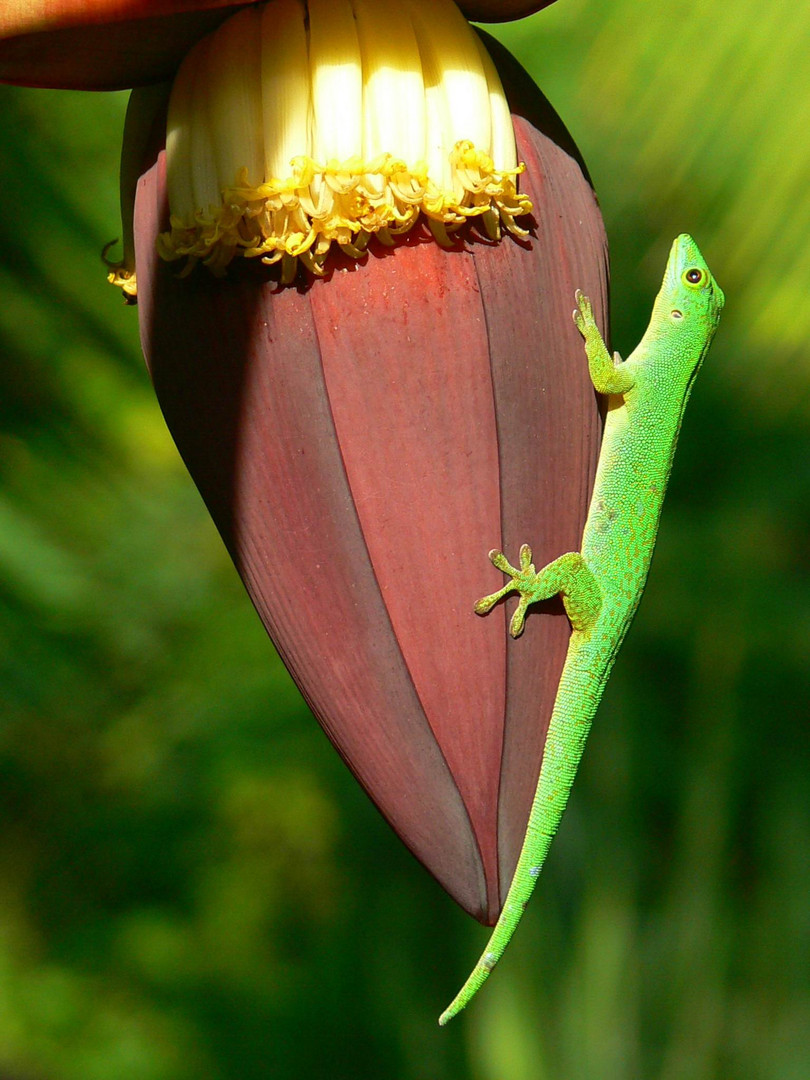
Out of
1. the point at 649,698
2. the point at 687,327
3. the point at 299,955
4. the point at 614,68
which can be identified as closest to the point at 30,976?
the point at 299,955

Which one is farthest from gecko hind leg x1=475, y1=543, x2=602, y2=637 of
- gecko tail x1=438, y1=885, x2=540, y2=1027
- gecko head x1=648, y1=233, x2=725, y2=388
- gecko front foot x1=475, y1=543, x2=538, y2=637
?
gecko head x1=648, y1=233, x2=725, y2=388

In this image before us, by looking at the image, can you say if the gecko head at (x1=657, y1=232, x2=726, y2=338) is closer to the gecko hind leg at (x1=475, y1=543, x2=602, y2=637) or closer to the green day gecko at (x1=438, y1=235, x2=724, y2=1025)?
the green day gecko at (x1=438, y1=235, x2=724, y2=1025)

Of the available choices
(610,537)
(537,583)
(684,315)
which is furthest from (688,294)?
(537,583)

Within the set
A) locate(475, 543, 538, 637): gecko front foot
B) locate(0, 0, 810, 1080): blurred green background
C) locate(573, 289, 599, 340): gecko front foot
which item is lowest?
locate(0, 0, 810, 1080): blurred green background

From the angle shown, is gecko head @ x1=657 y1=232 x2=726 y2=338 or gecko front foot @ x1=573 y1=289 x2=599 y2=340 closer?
gecko front foot @ x1=573 y1=289 x2=599 y2=340

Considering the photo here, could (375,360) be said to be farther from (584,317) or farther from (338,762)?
(338,762)

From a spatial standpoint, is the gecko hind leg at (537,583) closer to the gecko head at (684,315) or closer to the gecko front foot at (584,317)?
the gecko front foot at (584,317)

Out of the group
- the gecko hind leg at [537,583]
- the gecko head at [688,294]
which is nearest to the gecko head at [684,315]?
the gecko head at [688,294]

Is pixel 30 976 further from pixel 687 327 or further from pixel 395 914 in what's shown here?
pixel 687 327
